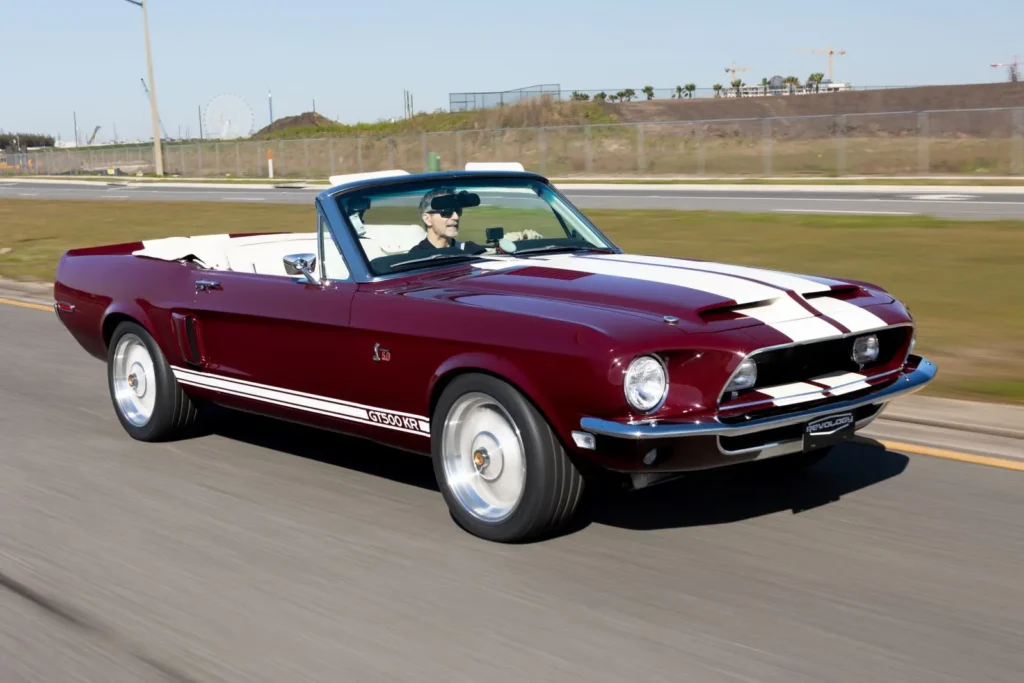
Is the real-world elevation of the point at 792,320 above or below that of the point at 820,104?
below

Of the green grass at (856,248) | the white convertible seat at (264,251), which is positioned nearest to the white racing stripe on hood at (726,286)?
the green grass at (856,248)

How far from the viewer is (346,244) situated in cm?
599

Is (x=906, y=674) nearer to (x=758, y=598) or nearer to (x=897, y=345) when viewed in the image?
(x=758, y=598)

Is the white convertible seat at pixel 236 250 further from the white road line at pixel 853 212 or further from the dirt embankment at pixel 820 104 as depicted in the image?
the dirt embankment at pixel 820 104

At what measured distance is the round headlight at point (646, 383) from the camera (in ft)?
15.2

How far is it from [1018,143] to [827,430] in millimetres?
32867

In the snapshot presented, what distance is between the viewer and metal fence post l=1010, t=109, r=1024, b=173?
34.6 metres

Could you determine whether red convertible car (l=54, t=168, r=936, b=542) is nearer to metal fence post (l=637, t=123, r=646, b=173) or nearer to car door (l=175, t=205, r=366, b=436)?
car door (l=175, t=205, r=366, b=436)

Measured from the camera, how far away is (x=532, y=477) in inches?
195

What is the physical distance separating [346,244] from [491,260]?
2.28ft

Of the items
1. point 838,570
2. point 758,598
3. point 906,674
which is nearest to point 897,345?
point 838,570

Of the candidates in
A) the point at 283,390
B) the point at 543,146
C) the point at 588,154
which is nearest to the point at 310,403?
the point at 283,390

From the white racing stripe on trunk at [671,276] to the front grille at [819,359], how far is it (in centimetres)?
27

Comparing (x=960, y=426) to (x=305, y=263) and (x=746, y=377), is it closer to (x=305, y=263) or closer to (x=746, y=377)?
(x=746, y=377)
